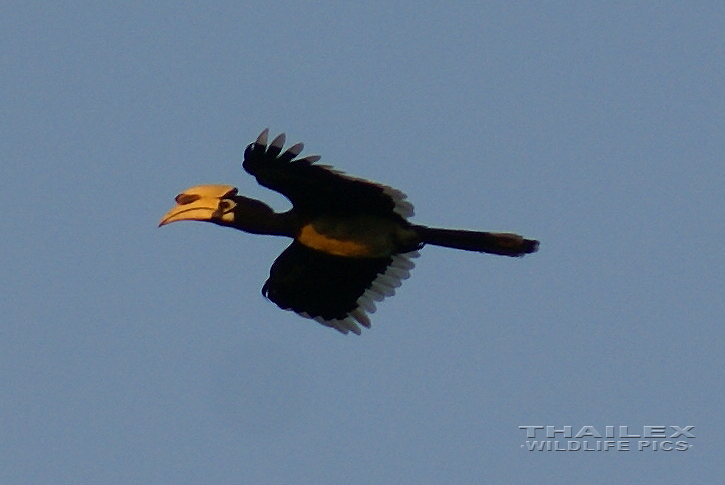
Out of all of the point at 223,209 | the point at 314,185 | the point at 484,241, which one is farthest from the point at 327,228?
the point at 484,241

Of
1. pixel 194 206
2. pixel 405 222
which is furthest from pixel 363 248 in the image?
pixel 194 206

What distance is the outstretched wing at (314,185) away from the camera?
40.2ft

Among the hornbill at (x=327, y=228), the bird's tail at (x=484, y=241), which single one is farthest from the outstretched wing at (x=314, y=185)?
the bird's tail at (x=484, y=241)

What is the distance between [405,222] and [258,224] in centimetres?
108

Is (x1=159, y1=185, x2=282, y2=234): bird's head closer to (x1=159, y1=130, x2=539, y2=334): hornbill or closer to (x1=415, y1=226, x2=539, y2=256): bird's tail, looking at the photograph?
(x1=159, y1=130, x2=539, y2=334): hornbill

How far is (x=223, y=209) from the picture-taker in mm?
12930

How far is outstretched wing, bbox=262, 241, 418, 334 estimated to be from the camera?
13555 millimetres

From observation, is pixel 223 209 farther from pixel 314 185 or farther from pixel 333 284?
pixel 333 284

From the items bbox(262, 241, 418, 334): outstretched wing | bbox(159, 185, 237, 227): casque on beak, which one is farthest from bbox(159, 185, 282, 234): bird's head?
bbox(262, 241, 418, 334): outstretched wing

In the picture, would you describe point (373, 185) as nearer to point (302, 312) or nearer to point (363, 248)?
point (363, 248)

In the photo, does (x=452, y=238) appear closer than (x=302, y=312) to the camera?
Yes

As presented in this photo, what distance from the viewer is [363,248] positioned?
42.9ft

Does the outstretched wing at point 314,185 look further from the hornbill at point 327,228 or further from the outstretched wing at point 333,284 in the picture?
the outstretched wing at point 333,284

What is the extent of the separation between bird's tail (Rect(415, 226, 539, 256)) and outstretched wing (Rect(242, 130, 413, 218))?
30 centimetres
